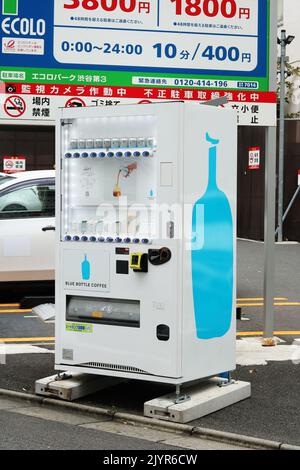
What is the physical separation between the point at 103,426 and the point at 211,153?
2.49 meters

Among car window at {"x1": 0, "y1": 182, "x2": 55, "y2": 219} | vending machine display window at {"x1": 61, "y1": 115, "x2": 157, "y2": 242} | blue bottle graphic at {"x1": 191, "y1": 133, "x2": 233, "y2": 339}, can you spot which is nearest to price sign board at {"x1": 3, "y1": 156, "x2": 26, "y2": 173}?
car window at {"x1": 0, "y1": 182, "x2": 55, "y2": 219}

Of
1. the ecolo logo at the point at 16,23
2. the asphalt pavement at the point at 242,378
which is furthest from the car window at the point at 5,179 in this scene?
the ecolo logo at the point at 16,23

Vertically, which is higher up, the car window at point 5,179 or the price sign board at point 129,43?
the price sign board at point 129,43

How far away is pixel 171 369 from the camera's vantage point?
259 inches

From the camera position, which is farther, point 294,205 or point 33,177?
point 294,205

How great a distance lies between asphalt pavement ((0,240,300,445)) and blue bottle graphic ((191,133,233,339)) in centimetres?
77

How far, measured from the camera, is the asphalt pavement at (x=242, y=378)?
6.38m

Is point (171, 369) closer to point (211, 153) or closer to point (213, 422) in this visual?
point (213, 422)

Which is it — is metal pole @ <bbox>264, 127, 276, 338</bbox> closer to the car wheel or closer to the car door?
the car door

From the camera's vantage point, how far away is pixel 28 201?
1227 cm

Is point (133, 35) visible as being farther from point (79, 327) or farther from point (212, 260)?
point (79, 327)

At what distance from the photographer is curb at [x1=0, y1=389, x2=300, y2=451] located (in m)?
5.83

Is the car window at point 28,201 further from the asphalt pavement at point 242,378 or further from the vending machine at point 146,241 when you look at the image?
the vending machine at point 146,241

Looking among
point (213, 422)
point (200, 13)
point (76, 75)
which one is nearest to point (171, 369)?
point (213, 422)
